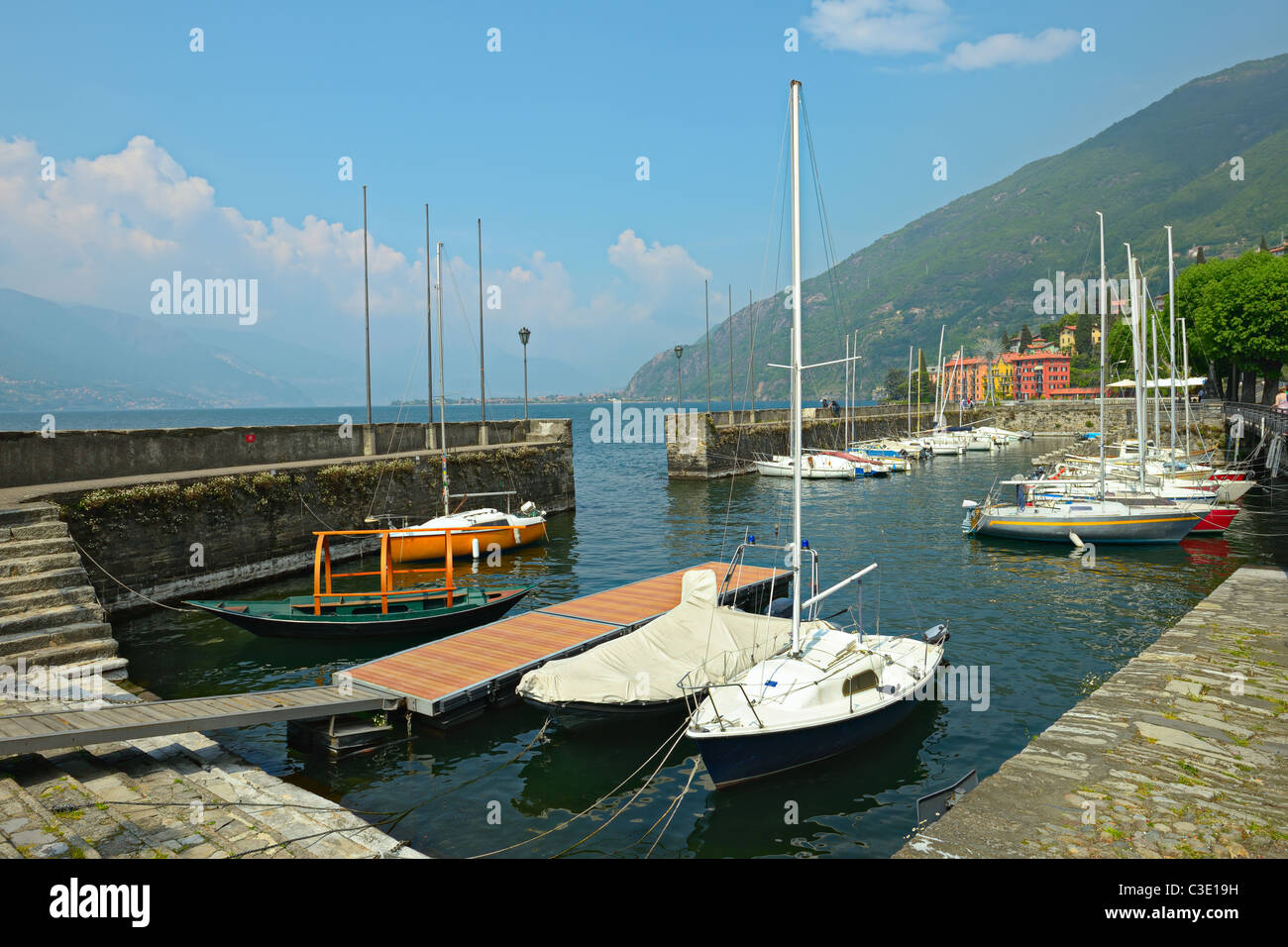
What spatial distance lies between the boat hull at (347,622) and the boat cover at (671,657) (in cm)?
537

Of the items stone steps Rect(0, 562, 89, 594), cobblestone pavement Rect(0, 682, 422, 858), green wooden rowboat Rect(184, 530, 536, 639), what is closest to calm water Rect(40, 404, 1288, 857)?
green wooden rowboat Rect(184, 530, 536, 639)

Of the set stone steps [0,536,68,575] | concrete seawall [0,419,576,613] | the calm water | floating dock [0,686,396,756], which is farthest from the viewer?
concrete seawall [0,419,576,613]

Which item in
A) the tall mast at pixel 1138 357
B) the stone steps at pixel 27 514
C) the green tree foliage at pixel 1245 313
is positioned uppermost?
the green tree foliage at pixel 1245 313

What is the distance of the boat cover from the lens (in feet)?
43.0

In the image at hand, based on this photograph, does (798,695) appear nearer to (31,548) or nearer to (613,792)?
(613,792)

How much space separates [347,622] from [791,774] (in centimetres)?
1119

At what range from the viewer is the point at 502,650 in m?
15.8

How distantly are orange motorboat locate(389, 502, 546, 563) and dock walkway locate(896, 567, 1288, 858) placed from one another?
20.2m

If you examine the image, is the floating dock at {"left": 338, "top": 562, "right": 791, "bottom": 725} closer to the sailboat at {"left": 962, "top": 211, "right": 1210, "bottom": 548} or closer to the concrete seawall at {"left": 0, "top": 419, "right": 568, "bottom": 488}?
the concrete seawall at {"left": 0, "top": 419, "right": 568, "bottom": 488}

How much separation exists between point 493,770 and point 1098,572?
2295cm

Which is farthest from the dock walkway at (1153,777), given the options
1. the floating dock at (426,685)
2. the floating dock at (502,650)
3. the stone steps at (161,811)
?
the floating dock at (426,685)

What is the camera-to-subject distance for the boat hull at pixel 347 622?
695 inches

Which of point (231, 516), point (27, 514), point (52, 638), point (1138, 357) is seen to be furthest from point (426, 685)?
point (1138, 357)

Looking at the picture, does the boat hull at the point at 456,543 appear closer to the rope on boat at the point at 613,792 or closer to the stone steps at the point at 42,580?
the stone steps at the point at 42,580
